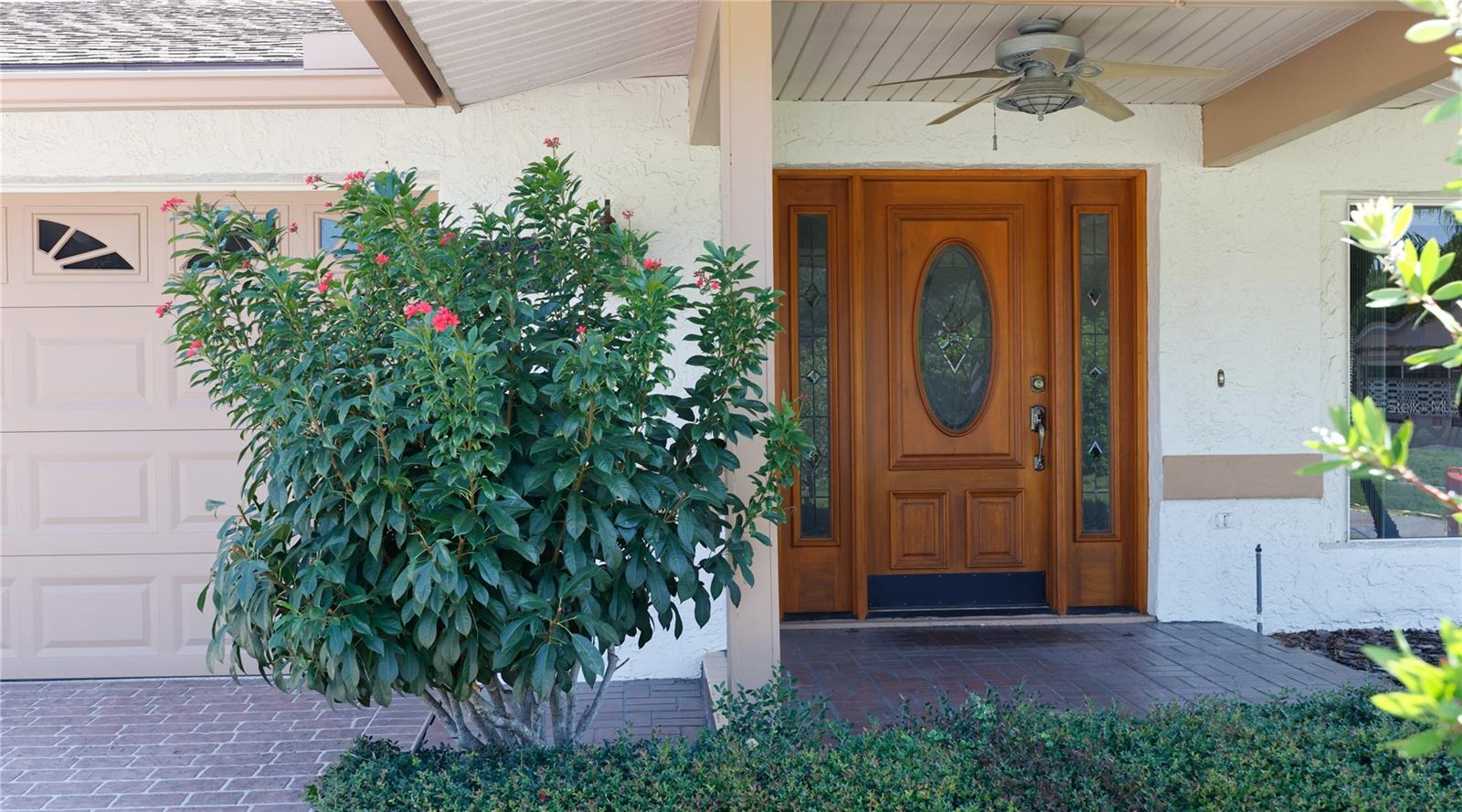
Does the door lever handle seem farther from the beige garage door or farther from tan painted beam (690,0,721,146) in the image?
the beige garage door

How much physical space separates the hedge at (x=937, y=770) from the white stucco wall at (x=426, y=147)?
212 cm

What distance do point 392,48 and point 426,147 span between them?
1041 millimetres

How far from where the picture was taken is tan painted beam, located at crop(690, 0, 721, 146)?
4.02m

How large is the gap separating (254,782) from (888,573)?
335cm

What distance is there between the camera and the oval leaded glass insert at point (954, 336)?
6180 mm

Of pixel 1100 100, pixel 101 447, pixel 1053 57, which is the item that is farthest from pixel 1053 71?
pixel 101 447

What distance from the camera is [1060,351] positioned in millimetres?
6148

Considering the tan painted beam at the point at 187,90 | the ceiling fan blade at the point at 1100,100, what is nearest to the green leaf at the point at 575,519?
the ceiling fan blade at the point at 1100,100

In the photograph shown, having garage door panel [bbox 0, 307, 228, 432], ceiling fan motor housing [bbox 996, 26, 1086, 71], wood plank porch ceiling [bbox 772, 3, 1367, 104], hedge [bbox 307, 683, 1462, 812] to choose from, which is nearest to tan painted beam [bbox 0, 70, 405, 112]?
garage door panel [bbox 0, 307, 228, 432]

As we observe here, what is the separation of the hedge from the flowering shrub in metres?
0.26

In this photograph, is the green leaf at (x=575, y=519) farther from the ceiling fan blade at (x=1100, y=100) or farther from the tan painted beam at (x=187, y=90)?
the tan painted beam at (x=187, y=90)

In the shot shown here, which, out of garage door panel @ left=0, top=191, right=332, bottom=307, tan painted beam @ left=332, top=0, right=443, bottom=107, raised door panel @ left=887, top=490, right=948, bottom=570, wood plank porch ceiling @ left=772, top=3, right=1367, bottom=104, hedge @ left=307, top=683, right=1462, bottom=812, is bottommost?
hedge @ left=307, top=683, right=1462, bottom=812

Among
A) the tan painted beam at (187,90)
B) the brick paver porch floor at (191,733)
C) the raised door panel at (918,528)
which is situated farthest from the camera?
the raised door panel at (918,528)

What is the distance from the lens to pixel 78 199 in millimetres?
5633
